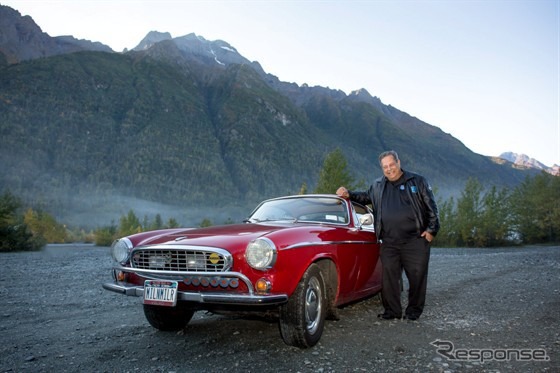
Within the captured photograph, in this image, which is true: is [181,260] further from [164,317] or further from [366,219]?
[366,219]

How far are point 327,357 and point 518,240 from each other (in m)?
38.6

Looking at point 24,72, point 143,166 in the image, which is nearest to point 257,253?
point 143,166

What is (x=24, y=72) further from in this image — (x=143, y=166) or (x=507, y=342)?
(x=507, y=342)

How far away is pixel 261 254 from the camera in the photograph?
11.6 ft

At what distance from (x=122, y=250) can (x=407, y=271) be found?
3.32 m

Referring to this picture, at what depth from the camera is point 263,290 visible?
346cm

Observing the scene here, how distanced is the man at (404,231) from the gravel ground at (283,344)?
0.29 m

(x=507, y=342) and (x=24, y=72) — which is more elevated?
(x=24, y=72)

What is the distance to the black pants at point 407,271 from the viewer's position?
4.84 m

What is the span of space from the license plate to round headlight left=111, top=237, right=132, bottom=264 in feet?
2.01

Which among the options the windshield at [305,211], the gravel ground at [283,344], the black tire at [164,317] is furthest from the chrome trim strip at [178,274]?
the windshield at [305,211]

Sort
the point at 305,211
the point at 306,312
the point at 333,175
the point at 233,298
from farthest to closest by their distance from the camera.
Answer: the point at 333,175 → the point at 305,211 → the point at 306,312 → the point at 233,298
